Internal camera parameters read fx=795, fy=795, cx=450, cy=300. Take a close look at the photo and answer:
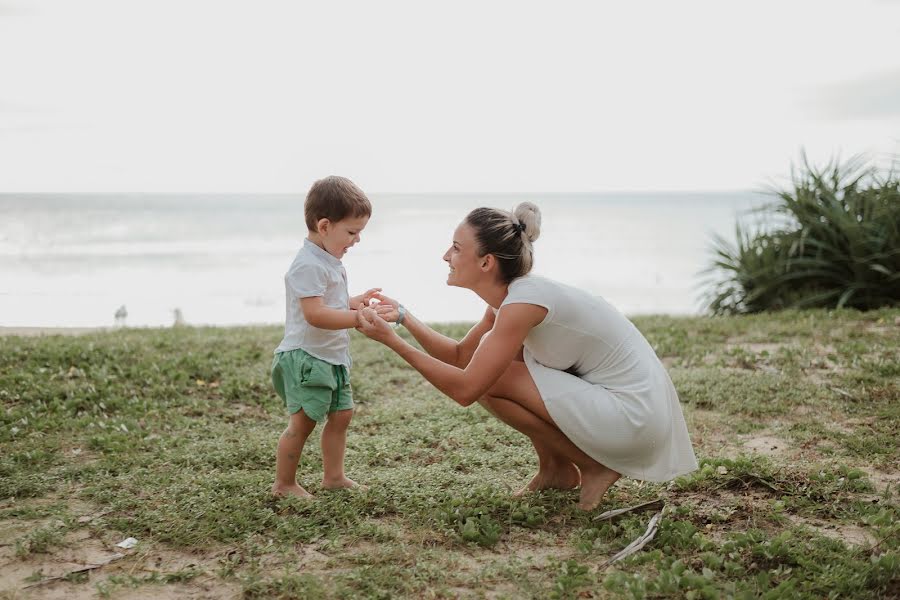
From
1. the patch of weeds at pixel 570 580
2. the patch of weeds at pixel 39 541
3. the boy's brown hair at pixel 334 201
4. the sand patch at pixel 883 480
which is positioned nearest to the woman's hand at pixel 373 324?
the boy's brown hair at pixel 334 201

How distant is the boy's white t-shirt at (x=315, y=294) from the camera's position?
383cm

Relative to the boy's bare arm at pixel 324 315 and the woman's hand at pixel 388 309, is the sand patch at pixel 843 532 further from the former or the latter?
the boy's bare arm at pixel 324 315

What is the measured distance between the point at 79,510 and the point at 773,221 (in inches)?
388

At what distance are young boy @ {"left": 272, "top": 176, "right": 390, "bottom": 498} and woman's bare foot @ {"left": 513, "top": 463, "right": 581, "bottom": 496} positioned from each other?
1.04 m

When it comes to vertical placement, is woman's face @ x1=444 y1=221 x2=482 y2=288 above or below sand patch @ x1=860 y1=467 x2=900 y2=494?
above

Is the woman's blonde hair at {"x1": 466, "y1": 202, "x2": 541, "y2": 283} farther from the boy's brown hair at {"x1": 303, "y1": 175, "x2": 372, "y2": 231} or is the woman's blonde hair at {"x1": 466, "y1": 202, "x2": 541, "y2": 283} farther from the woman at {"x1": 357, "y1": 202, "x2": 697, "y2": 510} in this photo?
the boy's brown hair at {"x1": 303, "y1": 175, "x2": 372, "y2": 231}

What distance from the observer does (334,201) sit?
3838mm

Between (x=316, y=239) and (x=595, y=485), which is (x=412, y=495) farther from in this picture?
(x=316, y=239)

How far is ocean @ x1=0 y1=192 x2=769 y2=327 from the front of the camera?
19.3m

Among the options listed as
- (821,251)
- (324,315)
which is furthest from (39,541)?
(821,251)

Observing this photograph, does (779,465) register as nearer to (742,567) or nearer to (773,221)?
(742,567)

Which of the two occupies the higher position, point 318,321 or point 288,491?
point 318,321

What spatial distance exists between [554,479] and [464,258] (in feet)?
4.03

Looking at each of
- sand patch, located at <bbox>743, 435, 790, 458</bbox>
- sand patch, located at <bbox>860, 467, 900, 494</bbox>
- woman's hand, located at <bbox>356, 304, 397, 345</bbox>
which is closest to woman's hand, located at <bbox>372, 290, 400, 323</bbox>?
woman's hand, located at <bbox>356, 304, 397, 345</bbox>
